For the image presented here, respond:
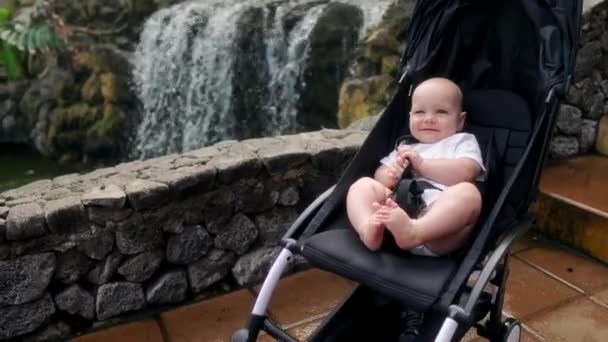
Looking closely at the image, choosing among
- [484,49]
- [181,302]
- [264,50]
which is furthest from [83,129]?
[484,49]

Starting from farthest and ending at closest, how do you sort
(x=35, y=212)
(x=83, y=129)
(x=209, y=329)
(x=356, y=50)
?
(x=83, y=129) → (x=356, y=50) → (x=209, y=329) → (x=35, y=212)

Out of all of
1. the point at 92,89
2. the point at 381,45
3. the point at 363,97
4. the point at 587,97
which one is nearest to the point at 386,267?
the point at 587,97

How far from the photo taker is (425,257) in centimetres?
168

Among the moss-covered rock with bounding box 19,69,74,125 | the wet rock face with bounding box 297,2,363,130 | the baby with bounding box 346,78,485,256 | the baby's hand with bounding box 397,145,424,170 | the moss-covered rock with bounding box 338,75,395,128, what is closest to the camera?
the baby with bounding box 346,78,485,256

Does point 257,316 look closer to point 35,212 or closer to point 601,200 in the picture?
point 35,212

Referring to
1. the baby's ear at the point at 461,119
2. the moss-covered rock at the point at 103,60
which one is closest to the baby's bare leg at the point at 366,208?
the baby's ear at the point at 461,119

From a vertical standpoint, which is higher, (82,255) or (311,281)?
(82,255)

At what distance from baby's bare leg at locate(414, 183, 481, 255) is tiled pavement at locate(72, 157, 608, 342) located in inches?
31.3

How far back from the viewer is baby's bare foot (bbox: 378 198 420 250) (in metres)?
1.60

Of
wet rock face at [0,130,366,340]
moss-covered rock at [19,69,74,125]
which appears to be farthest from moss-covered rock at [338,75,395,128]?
moss-covered rock at [19,69,74,125]

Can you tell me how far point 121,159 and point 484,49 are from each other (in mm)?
5589

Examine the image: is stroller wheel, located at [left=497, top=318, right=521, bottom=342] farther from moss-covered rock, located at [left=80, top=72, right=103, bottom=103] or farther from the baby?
moss-covered rock, located at [left=80, top=72, right=103, bottom=103]

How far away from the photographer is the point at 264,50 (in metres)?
5.91

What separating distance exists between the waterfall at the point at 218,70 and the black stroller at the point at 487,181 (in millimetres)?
3268
